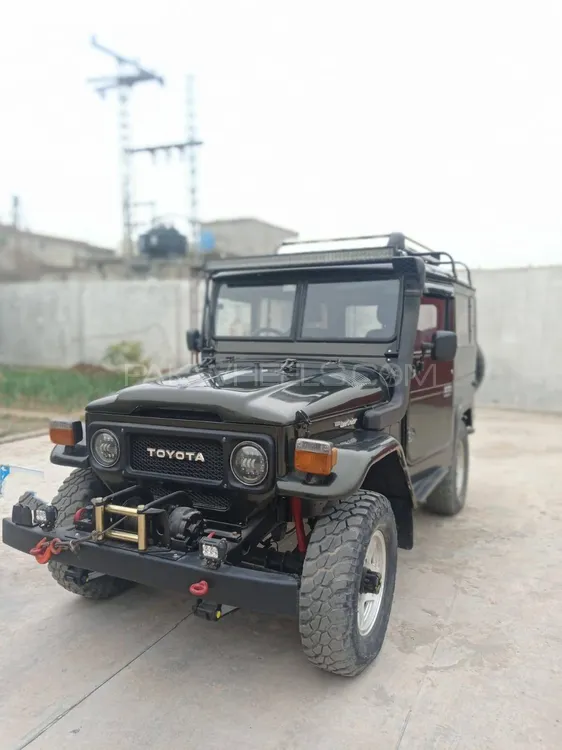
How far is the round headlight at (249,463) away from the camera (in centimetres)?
293

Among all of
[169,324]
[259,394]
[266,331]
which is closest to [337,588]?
[259,394]

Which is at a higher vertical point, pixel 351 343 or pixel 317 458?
pixel 351 343

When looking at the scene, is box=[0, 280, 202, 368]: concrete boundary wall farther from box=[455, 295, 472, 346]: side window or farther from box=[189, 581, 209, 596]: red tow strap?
box=[189, 581, 209, 596]: red tow strap

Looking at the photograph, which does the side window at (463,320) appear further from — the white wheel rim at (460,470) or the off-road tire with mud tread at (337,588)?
the off-road tire with mud tread at (337,588)

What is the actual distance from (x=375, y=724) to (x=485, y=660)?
85cm

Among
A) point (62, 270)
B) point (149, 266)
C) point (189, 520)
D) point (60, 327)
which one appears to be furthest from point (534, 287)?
point (62, 270)

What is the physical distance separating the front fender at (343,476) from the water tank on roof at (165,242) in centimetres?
2083

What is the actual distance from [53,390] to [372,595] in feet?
33.2

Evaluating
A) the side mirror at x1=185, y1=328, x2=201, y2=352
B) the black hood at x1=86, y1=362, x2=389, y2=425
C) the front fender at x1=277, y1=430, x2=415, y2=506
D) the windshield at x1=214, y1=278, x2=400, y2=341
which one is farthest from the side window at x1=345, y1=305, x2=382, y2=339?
the side mirror at x1=185, y1=328, x2=201, y2=352

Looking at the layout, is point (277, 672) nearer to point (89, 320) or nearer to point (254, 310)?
point (254, 310)

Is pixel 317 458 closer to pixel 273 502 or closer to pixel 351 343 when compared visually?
pixel 273 502

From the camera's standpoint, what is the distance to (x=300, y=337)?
14.0 ft

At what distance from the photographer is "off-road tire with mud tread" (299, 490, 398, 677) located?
2.73m

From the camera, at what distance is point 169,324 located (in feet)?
51.4
